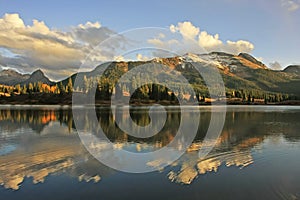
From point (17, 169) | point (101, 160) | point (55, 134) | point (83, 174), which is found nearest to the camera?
point (83, 174)

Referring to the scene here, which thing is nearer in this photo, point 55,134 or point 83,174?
point 83,174

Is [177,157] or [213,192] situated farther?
[177,157]

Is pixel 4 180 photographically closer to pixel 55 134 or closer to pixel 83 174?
pixel 83 174

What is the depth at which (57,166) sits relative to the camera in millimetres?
19672

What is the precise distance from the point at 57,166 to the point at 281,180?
51.6 ft

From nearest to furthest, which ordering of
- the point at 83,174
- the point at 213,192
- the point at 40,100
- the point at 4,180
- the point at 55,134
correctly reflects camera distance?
the point at 213,192
the point at 4,180
the point at 83,174
the point at 55,134
the point at 40,100

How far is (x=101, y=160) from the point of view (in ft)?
72.2

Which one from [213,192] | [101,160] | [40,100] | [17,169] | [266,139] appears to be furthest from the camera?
[40,100]

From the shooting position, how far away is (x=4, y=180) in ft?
53.7

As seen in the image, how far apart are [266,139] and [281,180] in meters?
17.8

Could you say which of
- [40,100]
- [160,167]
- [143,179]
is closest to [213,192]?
[143,179]

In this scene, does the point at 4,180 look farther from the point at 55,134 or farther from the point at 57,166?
the point at 55,134

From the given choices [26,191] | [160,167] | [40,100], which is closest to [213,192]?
Result: [160,167]

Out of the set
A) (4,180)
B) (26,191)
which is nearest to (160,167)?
(26,191)
